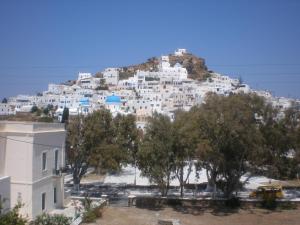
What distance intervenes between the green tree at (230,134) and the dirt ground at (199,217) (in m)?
3.18

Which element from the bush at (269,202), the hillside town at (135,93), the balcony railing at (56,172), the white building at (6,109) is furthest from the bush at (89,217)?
the white building at (6,109)

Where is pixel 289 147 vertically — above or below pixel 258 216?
above

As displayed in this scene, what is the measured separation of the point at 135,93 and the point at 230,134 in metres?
109

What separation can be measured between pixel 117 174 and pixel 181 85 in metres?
105

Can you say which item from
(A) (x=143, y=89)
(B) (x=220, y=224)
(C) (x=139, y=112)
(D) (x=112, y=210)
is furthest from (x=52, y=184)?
(A) (x=143, y=89)

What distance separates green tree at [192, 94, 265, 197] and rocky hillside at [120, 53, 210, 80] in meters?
146

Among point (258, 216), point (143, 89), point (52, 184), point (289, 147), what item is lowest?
point (258, 216)

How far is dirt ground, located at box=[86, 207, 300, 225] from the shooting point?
A: 76.1 feet

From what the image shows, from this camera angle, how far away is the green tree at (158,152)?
92.4 feet

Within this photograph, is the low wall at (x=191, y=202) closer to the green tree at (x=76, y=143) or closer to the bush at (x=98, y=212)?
the bush at (x=98, y=212)

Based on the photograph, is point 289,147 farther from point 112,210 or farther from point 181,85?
point 181,85

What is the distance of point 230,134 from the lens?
26.1 m

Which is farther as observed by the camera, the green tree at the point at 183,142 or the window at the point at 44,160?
the green tree at the point at 183,142

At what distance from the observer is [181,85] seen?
483 ft
